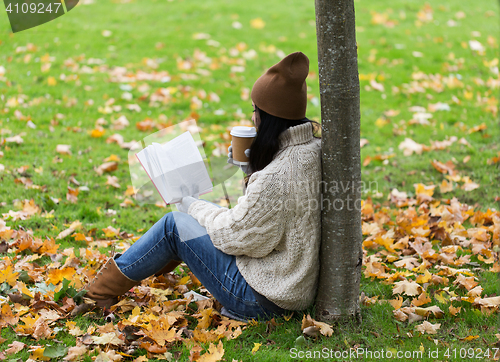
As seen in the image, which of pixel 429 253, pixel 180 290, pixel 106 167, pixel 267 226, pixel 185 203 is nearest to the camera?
pixel 267 226

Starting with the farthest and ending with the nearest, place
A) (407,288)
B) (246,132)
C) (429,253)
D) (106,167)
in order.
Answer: (106,167) → (429,253) → (407,288) → (246,132)

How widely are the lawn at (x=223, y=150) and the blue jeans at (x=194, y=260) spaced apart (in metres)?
0.13

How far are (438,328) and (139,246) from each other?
159cm

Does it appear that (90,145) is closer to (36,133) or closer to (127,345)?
(36,133)

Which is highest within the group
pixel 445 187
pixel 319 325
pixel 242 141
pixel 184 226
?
pixel 242 141

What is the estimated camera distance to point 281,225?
2.14 meters

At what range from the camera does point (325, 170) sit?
86.5 inches

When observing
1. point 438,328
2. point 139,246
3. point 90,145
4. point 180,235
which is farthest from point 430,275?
point 90,145

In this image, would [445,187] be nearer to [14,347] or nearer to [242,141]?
[242,141]

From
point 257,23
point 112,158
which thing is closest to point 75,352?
point 112,158

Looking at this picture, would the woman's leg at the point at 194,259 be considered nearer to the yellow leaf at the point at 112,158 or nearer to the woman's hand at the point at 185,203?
the woman's hand at the point at 185,203

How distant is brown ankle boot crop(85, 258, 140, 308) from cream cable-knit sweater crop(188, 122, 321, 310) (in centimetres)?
58

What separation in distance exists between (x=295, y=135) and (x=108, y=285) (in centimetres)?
129

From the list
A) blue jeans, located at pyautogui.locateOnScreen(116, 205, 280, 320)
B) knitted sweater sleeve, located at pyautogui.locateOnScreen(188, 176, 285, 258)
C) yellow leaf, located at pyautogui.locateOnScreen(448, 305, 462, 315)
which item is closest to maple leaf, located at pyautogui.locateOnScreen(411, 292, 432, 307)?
yellow leaf, located at pyautogui.locateOnScreen(448, 305, 462, 315)
